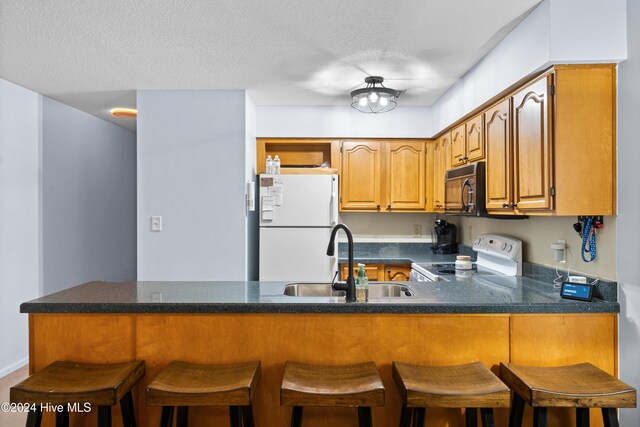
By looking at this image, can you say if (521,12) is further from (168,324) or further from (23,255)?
(23,255)

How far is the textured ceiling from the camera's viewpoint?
209 centimetres

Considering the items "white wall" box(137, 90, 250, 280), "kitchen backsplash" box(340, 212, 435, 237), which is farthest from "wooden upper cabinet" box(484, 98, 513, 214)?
"white wall" box(137, 90, 250, 280)

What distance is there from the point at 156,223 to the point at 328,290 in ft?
5.91

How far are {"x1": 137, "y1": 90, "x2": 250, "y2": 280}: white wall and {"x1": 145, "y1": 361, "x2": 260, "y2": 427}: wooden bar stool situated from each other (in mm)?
1754

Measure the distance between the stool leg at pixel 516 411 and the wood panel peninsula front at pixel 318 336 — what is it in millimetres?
141

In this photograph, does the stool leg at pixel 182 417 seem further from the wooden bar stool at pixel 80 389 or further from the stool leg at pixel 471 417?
the stool leg at pixel 471 417

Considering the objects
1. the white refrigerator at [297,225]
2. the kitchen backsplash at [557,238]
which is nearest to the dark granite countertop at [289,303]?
the kitchen backsplash at [557,238]

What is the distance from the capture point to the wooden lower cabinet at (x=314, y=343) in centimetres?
180

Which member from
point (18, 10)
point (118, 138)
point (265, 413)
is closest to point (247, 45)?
point (18, 10)

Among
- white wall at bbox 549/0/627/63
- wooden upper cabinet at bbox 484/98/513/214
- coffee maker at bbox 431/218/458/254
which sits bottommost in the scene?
coffee maker at bbox 431/218/458/254

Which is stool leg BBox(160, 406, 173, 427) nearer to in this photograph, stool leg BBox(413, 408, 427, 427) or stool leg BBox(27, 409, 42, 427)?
stool leg BBox(27, 409, 42, 427)

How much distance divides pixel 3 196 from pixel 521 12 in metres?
3.83

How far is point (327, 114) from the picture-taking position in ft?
13.0

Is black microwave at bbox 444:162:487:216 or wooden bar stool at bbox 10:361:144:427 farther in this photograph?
black microwave at bbox 444:162:487:216
